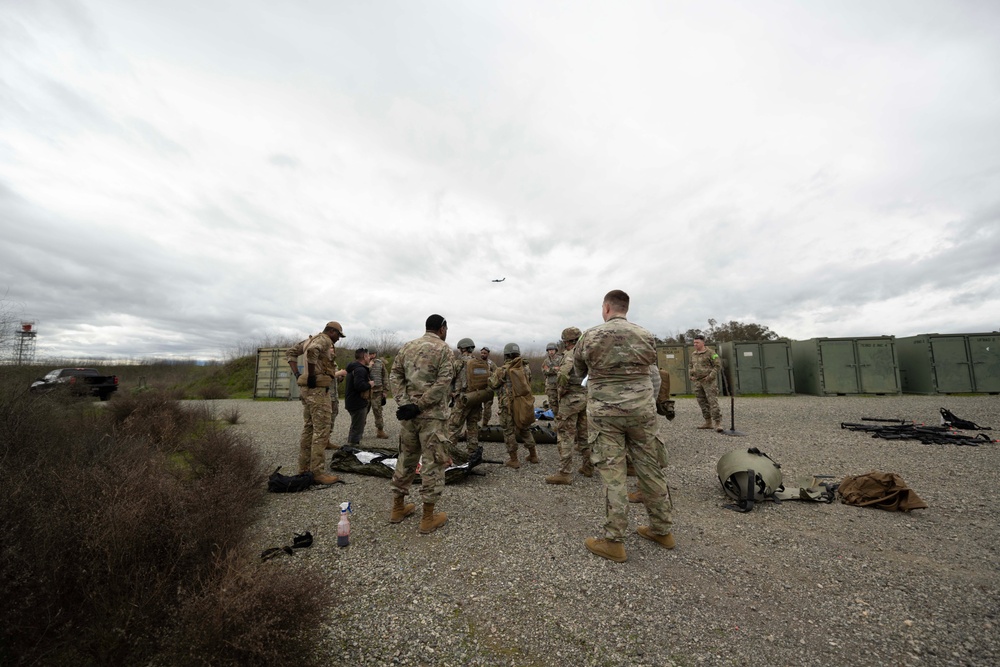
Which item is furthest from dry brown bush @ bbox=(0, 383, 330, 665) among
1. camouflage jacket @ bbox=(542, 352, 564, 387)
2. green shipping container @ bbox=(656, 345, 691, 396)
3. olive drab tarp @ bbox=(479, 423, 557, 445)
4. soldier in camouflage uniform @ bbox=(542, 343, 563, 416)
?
green shipping container @ bbox=(656, 345, 691, 396)

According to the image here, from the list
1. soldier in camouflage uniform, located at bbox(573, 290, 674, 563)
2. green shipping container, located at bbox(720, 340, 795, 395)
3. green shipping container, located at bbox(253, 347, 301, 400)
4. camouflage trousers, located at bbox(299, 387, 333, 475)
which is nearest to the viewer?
soldier in camouflage uniform, located at bbox(573, 290, 674, 563)

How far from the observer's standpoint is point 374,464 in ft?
21.3

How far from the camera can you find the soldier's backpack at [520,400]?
7.00 meters

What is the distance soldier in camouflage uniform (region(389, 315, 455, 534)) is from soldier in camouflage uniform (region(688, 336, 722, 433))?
301 inches

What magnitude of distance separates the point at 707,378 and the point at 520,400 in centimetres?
566

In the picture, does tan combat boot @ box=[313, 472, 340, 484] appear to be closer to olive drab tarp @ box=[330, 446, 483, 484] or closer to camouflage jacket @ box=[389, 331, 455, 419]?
olive drab tarp @ box=[330, 446, 483, 484]

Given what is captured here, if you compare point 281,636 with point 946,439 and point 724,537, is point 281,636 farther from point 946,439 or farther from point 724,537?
point 946,439

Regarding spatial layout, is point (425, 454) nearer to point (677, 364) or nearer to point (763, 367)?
point (677, 364)

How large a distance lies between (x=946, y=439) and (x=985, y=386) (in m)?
12.1

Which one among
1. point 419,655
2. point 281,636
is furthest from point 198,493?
point 419,655

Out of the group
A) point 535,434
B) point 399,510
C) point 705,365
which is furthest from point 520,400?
point 705,365

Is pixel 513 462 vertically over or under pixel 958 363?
under

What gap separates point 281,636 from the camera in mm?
2201

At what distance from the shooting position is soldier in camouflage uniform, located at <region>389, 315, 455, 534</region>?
14.4 feet
